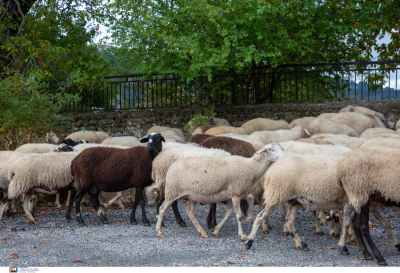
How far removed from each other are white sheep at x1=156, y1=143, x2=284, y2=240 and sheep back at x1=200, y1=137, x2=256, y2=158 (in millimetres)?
2024

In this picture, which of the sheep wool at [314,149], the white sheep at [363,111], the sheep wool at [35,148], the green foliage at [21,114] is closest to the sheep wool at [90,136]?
the green foliage at [21,114]

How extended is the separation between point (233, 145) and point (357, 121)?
5958mm

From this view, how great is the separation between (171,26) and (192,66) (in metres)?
1.59

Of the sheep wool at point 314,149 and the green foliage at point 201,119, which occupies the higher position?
the green foliage at point 201,119

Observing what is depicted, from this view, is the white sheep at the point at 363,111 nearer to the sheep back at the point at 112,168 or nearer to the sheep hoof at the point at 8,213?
the sheep back at the point at 112,168

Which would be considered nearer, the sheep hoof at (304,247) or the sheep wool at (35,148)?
the sheep hoof at (304,247)

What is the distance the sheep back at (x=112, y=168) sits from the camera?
801cm

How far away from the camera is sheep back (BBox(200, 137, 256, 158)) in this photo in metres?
9.03

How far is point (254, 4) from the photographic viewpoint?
14883 millimetres

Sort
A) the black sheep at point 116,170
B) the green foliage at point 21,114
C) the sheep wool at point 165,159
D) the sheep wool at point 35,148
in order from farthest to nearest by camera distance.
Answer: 1. the green foliage at point 21,114
2. the sheep wool at point 35,148
3. the black sheep at point 116,170
4. the sheep wool at point 165,159

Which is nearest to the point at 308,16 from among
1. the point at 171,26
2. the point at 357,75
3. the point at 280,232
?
the point at 357,75

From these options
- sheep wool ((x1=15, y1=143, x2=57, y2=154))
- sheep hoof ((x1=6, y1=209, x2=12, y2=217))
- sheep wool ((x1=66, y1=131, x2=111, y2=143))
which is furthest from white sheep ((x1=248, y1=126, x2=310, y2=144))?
sheep wool ((x1=66, y1=131, x2=111, y2=143))

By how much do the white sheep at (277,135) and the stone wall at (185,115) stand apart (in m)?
4.14

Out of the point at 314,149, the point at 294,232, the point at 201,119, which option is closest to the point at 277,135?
the point at 314,149
